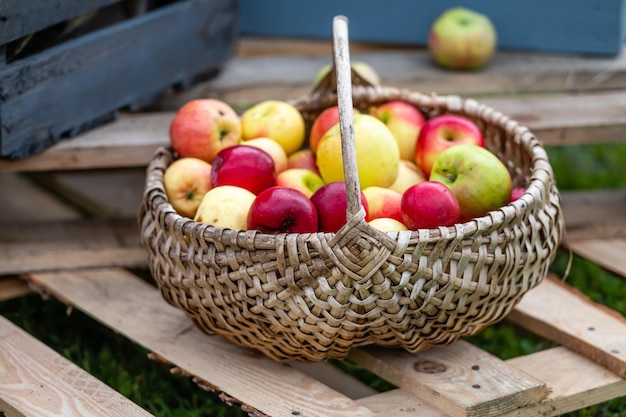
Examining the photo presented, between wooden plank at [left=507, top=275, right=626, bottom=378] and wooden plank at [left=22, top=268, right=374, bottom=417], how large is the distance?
533mm

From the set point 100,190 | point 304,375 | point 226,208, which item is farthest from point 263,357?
point 100,190

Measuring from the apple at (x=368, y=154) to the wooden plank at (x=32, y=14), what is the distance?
2.39ft

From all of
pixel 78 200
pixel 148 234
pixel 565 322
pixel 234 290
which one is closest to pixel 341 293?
pixel 234 290

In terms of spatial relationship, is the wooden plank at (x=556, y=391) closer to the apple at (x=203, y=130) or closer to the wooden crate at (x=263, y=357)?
the wooden crate at (x=263, y=357)

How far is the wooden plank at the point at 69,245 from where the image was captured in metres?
2.22

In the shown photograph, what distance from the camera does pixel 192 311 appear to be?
1.73 m

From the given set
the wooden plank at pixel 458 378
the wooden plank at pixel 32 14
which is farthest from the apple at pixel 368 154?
the wooden plank at pixel 32 14

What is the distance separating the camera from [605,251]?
2326 millimetres

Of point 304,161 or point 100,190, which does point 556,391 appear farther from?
point 100,190

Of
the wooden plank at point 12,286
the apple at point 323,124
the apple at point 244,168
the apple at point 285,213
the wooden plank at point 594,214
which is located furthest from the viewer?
the wooden plank at point 594,214

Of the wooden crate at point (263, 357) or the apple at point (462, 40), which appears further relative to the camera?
the apple at point (462, 40)

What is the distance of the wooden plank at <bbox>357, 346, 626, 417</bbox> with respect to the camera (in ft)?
5.48

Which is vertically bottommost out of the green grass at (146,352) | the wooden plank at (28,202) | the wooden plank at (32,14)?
the green grass at (146,352)

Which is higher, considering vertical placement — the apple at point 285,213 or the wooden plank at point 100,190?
the apple at point 285,213
